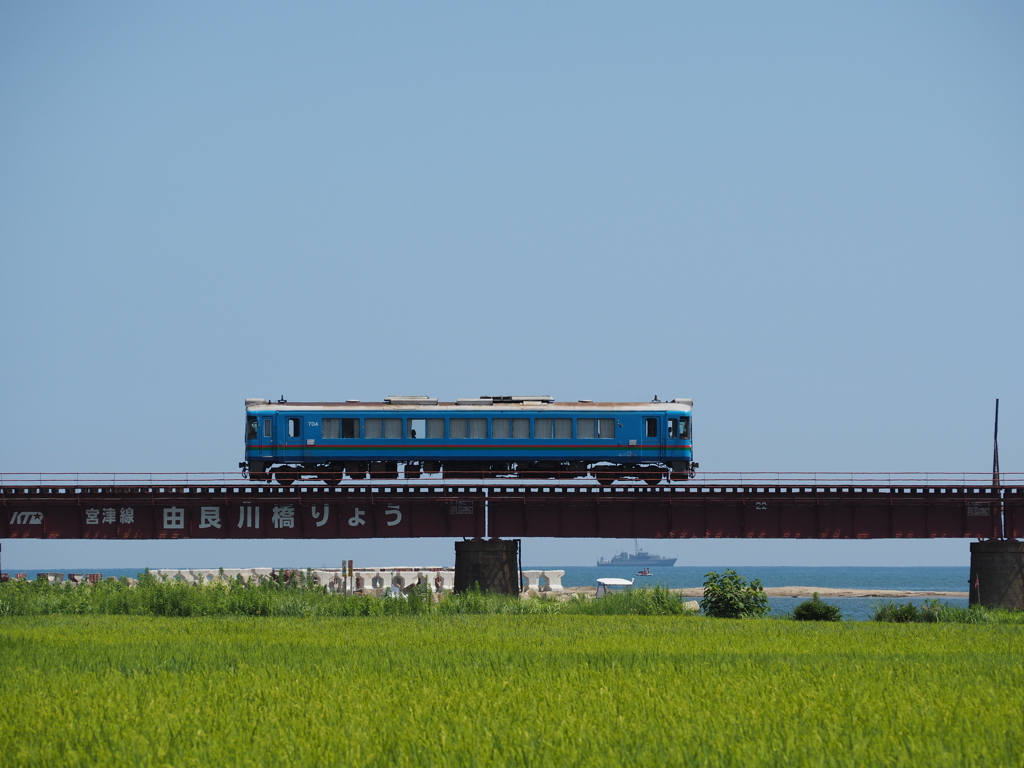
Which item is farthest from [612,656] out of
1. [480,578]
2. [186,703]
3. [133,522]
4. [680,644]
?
[133,522]

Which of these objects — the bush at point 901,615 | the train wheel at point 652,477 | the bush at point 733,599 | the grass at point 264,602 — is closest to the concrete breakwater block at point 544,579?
the train wheel at point 652,477

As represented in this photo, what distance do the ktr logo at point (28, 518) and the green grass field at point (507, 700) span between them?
71.5 ft

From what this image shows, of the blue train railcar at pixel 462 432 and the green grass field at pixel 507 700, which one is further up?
the blue train railcar at pixel 462 432

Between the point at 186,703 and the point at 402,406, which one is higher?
the point at 402,406

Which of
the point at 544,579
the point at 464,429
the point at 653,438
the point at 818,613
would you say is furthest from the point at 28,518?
the point at 544,579

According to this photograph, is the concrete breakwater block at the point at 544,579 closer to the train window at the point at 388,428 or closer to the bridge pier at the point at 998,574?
the train window at the point at 388,428

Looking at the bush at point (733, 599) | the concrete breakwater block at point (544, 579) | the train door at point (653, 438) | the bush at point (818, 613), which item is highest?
the train door at point (653, 438)

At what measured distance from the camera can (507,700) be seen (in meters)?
13.9

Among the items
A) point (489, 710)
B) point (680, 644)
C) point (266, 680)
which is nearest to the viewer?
point (489, 710)

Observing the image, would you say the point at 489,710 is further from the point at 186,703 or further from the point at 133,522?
the point at 133,522

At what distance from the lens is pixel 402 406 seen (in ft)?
147

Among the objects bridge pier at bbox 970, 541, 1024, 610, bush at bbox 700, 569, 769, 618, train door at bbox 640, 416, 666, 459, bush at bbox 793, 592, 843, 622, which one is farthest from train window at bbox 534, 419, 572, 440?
bridge pier at bbox 970, 541, 1024, 610

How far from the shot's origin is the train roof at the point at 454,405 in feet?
147

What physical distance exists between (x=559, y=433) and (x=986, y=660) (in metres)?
26.7
